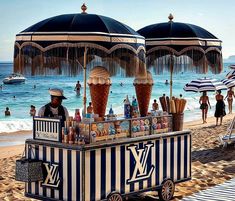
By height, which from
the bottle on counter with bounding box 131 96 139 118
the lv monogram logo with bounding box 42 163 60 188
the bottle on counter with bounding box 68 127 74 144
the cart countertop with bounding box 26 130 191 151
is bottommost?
the lv monogram logo with bounding box 42 163 60 188

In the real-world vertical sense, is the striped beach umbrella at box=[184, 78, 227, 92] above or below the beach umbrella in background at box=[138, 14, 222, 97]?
below

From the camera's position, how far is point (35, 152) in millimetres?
7375

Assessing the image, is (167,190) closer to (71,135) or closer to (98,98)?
(98,98)

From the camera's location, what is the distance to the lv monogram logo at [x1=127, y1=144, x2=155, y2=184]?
751 cm

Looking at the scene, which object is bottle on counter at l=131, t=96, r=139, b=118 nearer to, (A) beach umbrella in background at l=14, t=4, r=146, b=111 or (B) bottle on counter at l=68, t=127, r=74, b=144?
(A) beach umbrella in background at l=14, t=4, r=146, b=111

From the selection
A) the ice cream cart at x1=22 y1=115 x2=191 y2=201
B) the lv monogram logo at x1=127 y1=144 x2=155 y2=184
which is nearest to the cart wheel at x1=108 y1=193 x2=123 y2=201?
the ice cream cart at x1=22 y1=115 x2=191 y2=201

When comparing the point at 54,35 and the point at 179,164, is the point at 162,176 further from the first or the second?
the point at 54,35

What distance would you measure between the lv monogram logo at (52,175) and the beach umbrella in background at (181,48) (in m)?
3.07

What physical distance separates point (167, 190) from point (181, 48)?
2.39 metres

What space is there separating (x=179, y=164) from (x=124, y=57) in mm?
1748

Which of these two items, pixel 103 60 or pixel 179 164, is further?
pixel 179 164

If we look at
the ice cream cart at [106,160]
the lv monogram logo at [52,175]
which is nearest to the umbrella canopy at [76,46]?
the ice cream cart at [106,160]

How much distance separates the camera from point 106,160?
23.4ft

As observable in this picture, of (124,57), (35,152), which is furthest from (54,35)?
(35,152)
